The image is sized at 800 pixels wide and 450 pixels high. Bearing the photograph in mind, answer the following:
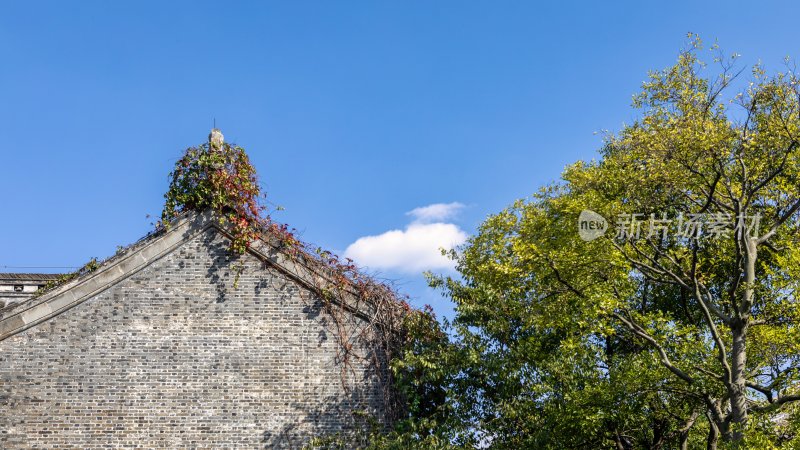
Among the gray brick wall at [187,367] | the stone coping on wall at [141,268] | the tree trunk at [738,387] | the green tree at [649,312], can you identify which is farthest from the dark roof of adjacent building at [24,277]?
the tree trunk at [738,387]

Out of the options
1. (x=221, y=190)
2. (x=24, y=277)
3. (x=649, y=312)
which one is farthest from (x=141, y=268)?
(x=649, y=312)

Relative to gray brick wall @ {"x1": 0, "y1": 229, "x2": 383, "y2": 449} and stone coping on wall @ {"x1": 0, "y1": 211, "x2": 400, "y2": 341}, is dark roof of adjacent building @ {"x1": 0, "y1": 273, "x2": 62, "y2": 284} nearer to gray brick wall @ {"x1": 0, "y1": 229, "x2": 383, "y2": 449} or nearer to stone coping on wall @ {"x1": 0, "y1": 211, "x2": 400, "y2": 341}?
stone coping on wall @ {"x1": 0, "y1": 211, "x2": 400, "y2": 341}

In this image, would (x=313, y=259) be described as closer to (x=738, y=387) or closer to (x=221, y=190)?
(x=221, y=190)

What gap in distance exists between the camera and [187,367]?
1551cm

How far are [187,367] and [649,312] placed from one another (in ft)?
29.3

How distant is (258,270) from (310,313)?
138cm

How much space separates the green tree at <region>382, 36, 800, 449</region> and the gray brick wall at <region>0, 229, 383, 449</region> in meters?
2.02

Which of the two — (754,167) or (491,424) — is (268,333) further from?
(754,167)

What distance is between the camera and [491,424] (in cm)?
1583

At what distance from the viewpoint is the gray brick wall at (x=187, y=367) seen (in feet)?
49.4

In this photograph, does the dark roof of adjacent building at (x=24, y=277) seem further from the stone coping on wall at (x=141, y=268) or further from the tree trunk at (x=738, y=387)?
the tree trunk at (x=738, y=387)

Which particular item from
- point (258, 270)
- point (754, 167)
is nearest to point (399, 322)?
point (258, 270)

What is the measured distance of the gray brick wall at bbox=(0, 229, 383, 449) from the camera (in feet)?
49.4

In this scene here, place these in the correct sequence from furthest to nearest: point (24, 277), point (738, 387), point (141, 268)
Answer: point (24, 277), point (141, 268), point (738, 387)
